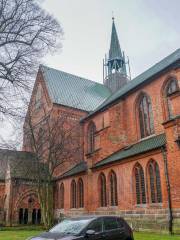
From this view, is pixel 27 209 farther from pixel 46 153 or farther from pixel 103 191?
pixel 103 191

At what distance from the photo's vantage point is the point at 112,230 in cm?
938

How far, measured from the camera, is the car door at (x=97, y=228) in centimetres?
870

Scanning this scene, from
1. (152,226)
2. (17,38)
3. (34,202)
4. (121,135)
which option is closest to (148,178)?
(152,226)

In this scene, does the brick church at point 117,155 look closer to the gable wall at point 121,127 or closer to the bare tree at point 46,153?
the gable wall at point 121,127

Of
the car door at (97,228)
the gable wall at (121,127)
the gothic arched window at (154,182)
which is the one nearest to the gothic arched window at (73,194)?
the gable wall at (121,127)

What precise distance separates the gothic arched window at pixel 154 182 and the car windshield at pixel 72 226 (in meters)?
8.51

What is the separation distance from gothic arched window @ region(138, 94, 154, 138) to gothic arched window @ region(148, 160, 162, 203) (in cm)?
508

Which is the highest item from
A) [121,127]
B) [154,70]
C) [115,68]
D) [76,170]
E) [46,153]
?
[115,68]

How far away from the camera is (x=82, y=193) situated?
2488 centimetres

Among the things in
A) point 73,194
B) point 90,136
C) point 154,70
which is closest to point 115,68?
point 90,136

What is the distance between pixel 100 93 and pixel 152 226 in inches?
940

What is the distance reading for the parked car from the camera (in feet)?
27.4

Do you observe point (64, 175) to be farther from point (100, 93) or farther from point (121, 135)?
point (100, 93)

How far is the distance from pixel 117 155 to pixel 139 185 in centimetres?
390
